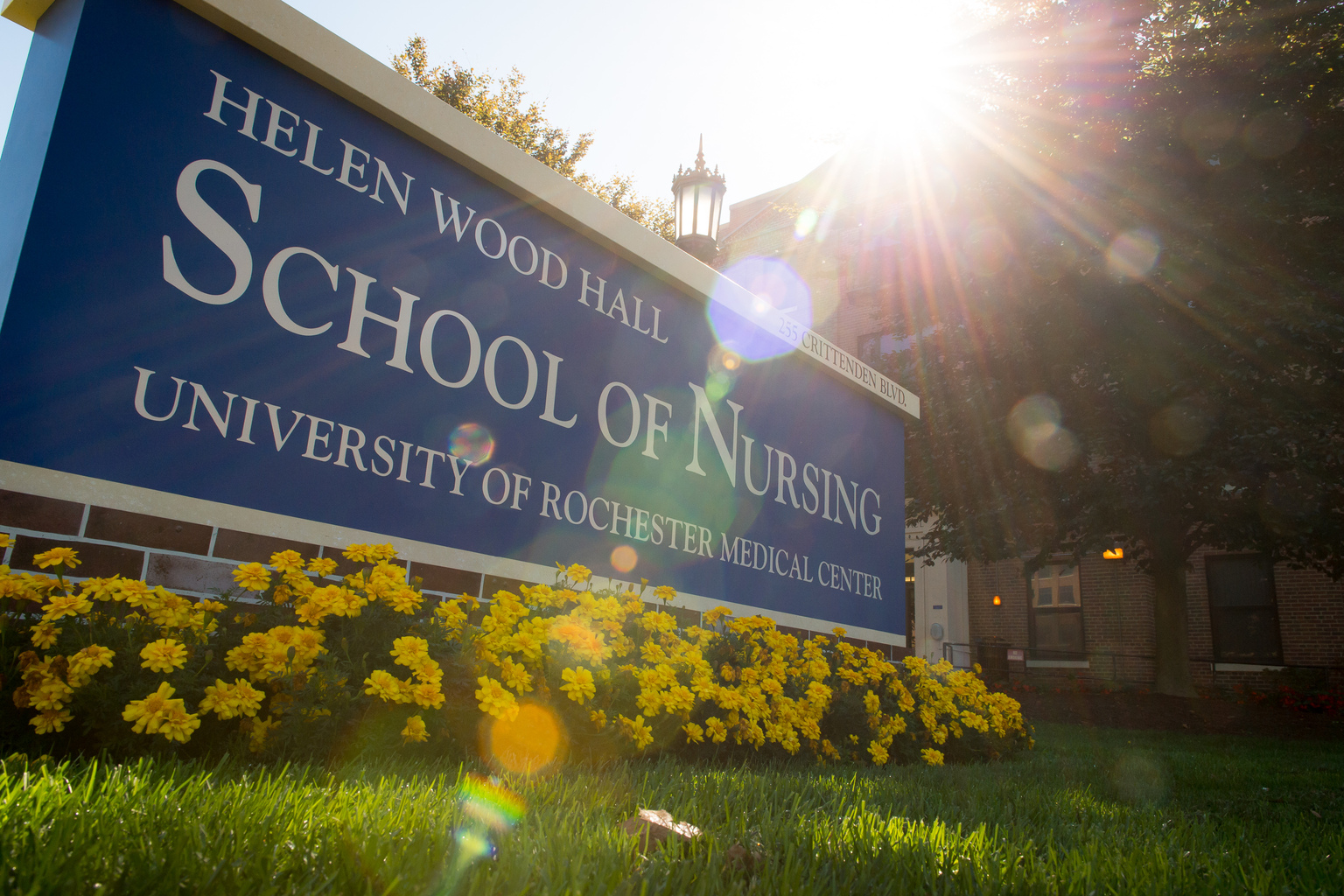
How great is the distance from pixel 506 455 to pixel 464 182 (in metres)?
1.41

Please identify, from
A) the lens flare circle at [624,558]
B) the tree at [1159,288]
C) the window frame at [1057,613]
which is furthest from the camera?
the window frame at [1057,613]

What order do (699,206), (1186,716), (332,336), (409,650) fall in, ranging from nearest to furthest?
(409,650), (332,336), (699,206), (1186,716)

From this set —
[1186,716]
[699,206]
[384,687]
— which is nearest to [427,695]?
[384,687]

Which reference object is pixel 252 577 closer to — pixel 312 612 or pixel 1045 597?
pixel 312 612

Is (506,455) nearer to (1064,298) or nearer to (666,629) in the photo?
(666,629)

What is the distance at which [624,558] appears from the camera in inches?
192

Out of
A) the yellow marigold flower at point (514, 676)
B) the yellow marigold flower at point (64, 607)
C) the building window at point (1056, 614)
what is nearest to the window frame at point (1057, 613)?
the building window at point (1056, 614)

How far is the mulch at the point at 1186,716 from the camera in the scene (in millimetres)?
11836

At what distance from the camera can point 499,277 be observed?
175 inches

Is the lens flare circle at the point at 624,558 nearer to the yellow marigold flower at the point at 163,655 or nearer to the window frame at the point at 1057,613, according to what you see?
the yellow marigold flower at the point at 163,655

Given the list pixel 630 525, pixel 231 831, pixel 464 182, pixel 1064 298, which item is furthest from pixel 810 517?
pixel 1064 298

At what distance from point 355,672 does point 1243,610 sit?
63.9 feet

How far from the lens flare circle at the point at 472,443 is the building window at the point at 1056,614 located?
17.7m

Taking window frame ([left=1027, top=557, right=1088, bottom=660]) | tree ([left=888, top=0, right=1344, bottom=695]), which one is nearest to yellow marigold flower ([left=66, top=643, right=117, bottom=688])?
tree ([left=888, top=0, right=1344, bottom=695])
